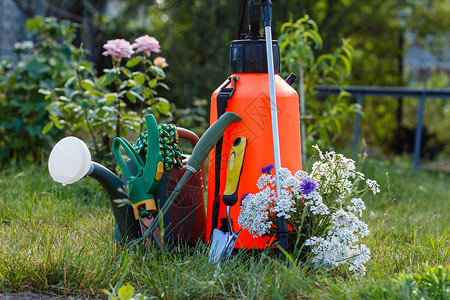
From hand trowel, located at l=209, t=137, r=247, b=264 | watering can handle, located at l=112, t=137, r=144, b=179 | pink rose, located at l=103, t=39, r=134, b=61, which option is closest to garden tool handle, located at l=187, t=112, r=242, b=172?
hand trowel, located at l=209, t=137, r=247, b=264

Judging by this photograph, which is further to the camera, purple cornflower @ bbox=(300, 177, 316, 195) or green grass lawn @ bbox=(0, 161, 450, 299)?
purple cornflower @ bbox=(300, 177, 316, 195)

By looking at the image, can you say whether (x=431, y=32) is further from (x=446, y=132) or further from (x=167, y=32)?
(x=167, y=32)

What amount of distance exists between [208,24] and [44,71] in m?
3.09

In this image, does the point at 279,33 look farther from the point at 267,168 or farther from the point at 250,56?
the point at 267,168

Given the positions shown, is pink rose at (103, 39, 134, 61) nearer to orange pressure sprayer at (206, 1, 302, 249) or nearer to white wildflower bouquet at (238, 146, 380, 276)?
orange pressure sprayer at (206, 1, 302, 249)

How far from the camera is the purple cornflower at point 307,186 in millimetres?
1717

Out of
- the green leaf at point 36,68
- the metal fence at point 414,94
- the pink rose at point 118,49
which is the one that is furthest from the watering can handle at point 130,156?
the metal fence at point 414,94

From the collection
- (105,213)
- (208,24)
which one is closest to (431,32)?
(208,24)

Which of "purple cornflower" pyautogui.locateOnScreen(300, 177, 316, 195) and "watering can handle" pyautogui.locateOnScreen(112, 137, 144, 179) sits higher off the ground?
"watering can handle" pyautogui.locateOnScreen(112, 137, 144, 179)

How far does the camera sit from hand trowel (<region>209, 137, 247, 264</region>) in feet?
5.87

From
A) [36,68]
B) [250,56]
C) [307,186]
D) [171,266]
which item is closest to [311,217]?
[307,186]

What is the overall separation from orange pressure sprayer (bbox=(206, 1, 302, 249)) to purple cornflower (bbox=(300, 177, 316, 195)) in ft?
0.62

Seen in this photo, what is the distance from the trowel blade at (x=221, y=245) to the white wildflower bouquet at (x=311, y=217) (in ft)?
0.31

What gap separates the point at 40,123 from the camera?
356 cm
